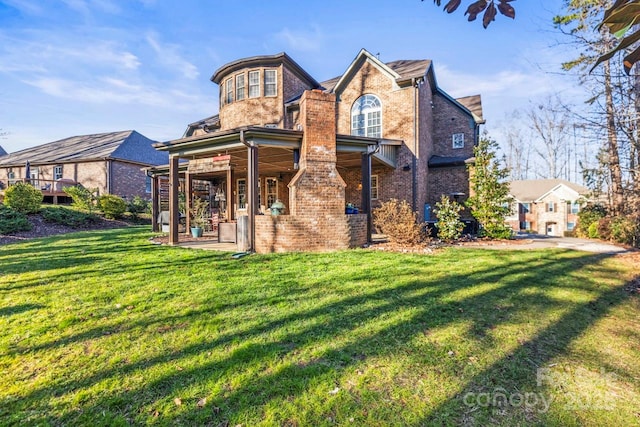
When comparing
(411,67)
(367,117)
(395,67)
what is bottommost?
(367,117)

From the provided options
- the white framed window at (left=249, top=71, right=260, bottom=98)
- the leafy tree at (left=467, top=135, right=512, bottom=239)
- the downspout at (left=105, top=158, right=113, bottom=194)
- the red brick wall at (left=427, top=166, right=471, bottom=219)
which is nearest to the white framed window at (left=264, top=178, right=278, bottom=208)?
the white framed window at (left=249, top=71, right=260, bottom=98)

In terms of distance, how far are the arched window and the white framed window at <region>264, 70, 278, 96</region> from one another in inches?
156

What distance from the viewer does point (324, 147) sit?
8531 mm

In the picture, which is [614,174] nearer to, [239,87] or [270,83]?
[270,83]

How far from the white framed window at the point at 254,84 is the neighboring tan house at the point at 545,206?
31.7 meters

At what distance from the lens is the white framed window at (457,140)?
15258 millimetres

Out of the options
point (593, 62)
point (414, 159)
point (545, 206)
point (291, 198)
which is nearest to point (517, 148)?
point (545, 206)

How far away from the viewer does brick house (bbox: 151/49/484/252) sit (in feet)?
27.2

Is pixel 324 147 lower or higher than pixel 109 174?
lower

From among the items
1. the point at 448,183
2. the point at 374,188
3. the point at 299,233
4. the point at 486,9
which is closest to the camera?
the point at 486,9

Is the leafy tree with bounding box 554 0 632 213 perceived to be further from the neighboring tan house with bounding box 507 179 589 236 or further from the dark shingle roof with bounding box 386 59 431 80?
the neighboring tan house with bounding box 507 179 589 236

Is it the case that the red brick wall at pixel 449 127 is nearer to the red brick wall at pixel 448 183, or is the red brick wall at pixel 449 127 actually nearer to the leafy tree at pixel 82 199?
the red brick wall at pixel 448 183

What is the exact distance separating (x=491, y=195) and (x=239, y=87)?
12646mm

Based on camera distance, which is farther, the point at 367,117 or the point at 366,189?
the point at 367,117
